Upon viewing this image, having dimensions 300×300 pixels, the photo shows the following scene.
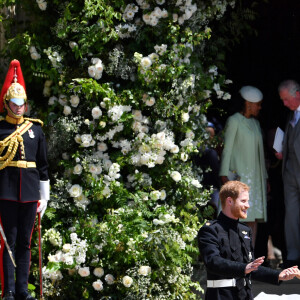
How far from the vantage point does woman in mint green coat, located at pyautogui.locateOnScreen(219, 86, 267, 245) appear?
753cm

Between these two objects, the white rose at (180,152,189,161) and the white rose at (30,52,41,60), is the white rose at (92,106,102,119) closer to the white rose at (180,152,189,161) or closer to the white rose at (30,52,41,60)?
the white rose at (30,52,41,60)

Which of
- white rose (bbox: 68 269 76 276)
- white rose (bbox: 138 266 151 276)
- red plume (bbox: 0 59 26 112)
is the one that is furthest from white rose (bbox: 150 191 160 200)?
red plume (bbox: 0 59 26 112)

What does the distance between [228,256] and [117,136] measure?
85.5 inches

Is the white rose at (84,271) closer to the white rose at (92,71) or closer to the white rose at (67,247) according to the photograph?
the white rose at (67,247)

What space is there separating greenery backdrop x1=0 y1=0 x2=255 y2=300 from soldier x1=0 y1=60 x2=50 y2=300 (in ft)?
1.23

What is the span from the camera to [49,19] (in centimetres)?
691

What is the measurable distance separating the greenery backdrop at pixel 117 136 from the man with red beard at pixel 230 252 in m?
1.45

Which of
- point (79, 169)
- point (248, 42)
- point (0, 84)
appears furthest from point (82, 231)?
point (248, 42)

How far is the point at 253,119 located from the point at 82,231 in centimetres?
221

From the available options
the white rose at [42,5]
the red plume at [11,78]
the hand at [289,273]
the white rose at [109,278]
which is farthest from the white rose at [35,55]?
the hand at [289,273]

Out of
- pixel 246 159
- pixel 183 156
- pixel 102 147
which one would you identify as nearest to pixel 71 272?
pixel 102 147

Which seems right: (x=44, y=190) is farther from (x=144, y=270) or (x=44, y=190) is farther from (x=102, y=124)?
(x=144, y=270)

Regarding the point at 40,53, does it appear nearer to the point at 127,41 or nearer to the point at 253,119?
the point at 127,41

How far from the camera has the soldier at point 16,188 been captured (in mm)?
5805
